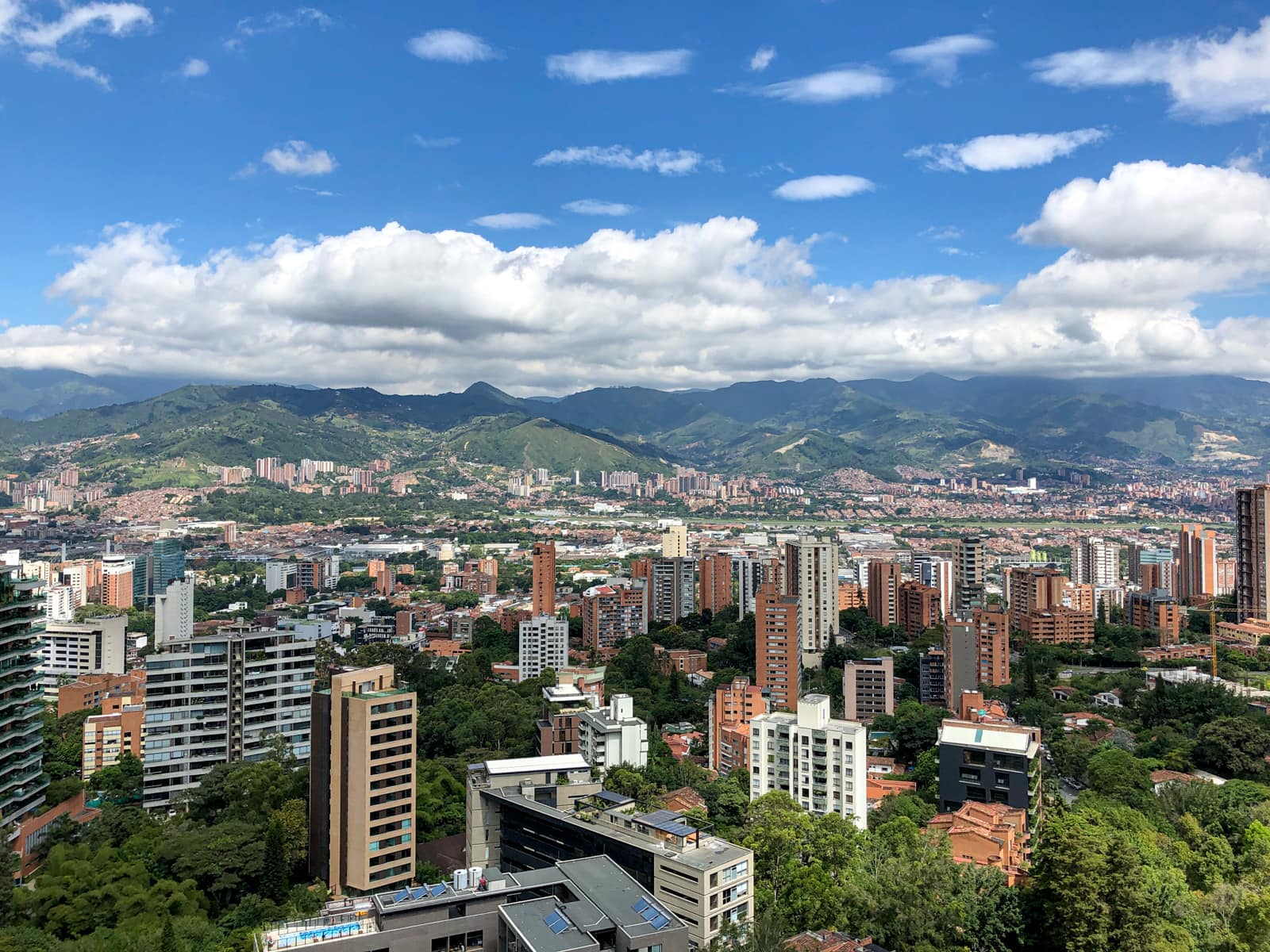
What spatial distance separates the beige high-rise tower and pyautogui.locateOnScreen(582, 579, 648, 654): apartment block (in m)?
12.9

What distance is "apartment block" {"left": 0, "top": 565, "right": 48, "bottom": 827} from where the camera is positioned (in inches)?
377

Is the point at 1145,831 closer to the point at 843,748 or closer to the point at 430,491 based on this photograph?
the point at 843,748

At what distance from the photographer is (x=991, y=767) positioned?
953cm

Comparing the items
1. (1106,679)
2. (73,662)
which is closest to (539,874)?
(1106,679)

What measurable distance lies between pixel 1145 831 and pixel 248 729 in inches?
405

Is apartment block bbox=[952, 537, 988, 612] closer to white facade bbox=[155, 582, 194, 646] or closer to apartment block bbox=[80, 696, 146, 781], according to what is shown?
apartment block bbox=[80, 696, 146, 781]

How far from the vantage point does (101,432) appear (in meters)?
60.5

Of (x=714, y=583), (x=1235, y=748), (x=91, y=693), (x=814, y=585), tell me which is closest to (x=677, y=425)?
(x=714, y=583)

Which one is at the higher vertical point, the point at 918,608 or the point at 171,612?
the point at 171,612

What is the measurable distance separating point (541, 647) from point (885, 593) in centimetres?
879


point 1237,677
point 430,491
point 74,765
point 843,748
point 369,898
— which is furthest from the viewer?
point 430,491

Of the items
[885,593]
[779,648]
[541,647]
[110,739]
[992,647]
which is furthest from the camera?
[885,593]

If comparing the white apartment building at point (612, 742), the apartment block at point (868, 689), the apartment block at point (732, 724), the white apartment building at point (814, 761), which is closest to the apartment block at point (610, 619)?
the apartment block at point (868, 689)

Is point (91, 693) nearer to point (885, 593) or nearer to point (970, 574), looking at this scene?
point (885, 593)
